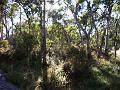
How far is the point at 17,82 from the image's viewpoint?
55.2ft

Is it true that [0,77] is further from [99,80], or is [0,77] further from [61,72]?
[99,80]

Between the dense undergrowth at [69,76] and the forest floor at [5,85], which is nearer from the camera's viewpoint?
the forest floor at [5,85]

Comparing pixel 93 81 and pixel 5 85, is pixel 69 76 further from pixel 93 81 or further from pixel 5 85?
pixel 5 85

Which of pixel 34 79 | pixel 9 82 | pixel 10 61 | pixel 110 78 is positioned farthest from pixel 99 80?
pixel 10 61

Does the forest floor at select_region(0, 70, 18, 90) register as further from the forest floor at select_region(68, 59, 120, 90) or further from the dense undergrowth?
the forest floor at select_region(68, 59, 120, 90)

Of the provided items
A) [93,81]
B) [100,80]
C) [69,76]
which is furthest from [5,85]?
[100,80]

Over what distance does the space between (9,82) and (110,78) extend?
5507mm

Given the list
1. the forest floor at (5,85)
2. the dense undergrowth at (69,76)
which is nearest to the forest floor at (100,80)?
the dense undergrowth at (69,76)

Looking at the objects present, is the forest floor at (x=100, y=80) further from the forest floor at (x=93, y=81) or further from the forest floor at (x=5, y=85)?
the forest floor at (x=5, y=85)

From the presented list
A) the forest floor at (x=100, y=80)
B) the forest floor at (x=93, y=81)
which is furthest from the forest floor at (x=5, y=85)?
the forest floor at (x=100, y=80)

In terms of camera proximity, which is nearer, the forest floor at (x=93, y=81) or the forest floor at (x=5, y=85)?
the forest floor at (x=5, y=85)

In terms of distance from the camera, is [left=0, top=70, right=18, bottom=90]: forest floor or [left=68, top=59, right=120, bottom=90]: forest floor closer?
[left=0, top=70, right=18, bottom=90]: forest floor

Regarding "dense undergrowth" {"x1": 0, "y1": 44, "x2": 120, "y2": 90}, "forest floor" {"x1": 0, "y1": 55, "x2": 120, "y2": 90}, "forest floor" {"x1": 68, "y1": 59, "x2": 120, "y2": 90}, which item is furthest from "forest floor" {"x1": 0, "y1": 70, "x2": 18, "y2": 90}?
"forest floor" {"x1": 68, "y1": 59, "x2": 120, "y2": 90}

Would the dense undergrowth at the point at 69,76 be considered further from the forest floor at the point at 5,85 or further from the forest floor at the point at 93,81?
the forest floor at the point at 5,85
